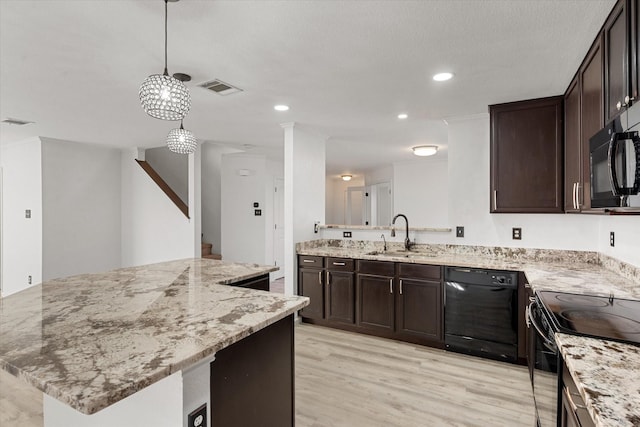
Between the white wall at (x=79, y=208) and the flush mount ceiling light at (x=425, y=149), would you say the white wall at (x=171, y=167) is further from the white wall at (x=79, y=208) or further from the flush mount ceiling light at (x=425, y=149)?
the flush mount ceiling light at (x=425, y=149)

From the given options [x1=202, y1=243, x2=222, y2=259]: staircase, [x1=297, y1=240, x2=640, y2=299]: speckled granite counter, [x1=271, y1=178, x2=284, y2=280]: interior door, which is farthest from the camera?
[x1=271, y1=178, x2=284, y2=280]: interior door

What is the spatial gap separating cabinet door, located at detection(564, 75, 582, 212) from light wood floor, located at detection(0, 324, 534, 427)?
1483 millimetres

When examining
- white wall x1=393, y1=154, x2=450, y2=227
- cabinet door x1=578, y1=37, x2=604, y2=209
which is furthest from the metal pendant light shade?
white wall x1=393, y1=154, x2=450, y2=227

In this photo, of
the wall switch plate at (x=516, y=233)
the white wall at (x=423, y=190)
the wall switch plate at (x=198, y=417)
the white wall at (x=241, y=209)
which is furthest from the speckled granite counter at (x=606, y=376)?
the white wall at (x=423, y=190)

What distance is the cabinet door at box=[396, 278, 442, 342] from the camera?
3.22 metres

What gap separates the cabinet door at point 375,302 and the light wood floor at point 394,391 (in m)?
0.27

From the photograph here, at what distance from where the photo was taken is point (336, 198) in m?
10.9

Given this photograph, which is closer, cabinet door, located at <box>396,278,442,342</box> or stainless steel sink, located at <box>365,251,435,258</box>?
cabinet door, located at <box>396,278,442,342</box>

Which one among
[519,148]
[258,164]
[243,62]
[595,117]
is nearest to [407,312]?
[519,148]

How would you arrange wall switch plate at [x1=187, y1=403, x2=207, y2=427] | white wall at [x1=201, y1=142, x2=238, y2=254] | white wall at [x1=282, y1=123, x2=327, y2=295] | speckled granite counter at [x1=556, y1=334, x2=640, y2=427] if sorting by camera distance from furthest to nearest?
white wall at [x1=201, y1=142, x2=238, y2=254] < white wall at [x1=282, y1=123, x2=327, y2=295] < wall switch plate at [x1=187, y1=403, x2=207, y2=427] < speckled granite counter at [x1=556, y1=334, x2=640, y2=427]

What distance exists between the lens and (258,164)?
21.0 ft

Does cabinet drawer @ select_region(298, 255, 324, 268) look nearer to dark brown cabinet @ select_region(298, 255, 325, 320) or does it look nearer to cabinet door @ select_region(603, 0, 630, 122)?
dark brown cabinet @ select_region(298, 255, 325, 320)

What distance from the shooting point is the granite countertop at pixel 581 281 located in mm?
886

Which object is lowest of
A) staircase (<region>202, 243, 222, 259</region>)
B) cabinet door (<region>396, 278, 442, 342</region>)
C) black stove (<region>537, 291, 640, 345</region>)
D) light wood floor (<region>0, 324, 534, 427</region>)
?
light wood floor (<region>0, 324, 534, 427</region>)
